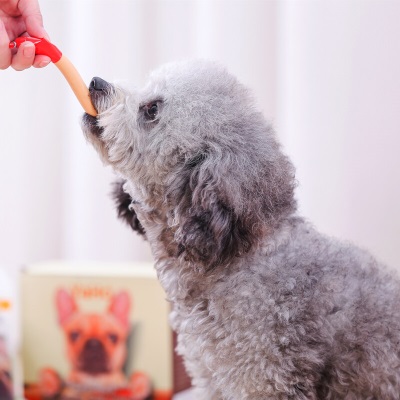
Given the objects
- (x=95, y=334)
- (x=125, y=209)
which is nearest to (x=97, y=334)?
(x=95, y=334)

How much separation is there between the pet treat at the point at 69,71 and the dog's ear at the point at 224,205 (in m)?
0.16

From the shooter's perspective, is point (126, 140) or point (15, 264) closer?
point (126, 140)

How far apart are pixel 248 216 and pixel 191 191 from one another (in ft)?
0.23

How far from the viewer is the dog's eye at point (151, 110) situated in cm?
81

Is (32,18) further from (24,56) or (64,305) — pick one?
(64,305)

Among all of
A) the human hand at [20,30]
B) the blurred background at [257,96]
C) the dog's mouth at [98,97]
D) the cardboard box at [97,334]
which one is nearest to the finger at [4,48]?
the human hand at [20,30]

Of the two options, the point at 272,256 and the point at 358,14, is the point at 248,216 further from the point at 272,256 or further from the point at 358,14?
the point at 358,14

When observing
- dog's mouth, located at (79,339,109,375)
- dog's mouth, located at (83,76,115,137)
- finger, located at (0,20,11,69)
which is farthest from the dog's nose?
dog's mouth, located at (79,339,109,375)

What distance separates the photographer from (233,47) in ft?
4.70

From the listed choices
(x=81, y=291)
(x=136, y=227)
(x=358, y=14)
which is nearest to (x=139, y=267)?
(x=81, y=291)

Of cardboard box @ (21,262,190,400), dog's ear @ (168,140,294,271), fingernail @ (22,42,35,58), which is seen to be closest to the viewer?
dog's ear @ (168,140,294,271)

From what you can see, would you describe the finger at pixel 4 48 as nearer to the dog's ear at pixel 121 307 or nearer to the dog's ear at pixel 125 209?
the dog's ear at pixel 125 209

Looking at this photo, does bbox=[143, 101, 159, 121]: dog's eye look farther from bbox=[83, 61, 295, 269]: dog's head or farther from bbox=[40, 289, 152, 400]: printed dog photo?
bbox=[40, 289, 152, 400]: printed dog photo

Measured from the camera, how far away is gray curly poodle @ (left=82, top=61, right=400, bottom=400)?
2.46ft
